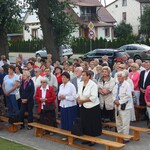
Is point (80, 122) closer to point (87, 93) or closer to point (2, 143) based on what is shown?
point (87, 93)

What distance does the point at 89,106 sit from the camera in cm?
949

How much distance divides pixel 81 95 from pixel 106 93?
1.44 m

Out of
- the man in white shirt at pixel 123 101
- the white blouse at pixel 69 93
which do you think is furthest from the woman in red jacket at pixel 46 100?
the man in white shirt at pixel 123 101

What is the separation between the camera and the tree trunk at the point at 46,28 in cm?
2041

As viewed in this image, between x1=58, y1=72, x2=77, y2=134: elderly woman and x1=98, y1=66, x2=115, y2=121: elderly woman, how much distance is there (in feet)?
3.60

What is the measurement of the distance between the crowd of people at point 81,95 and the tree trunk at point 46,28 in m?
7.37

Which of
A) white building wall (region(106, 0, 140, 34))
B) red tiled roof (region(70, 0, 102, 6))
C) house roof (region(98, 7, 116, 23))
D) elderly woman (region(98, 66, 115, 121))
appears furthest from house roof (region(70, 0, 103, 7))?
elderly woman (region(98, 66, 115, 121))

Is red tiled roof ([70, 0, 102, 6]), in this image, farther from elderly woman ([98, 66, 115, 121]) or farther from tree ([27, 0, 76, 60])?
elderly woman ([98, 66, 115, 121])

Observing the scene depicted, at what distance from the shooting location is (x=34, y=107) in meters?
12.5

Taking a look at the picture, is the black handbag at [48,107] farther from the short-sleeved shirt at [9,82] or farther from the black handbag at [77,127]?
the short-sleeved shirt at [9,82]

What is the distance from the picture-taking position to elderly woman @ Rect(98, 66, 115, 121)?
10836mm

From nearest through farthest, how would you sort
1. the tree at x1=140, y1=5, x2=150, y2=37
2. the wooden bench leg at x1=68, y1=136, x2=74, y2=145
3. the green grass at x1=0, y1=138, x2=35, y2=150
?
1. the green grass at x1=0, y1=138, x2=35, y2=150
2. the wooden bench leg at x1=68, y1=136, x2=74, y2=145
3. the tree at x1=140, y1=5, x2=150, y2=37

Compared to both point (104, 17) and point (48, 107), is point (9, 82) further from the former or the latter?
point (104, 17)

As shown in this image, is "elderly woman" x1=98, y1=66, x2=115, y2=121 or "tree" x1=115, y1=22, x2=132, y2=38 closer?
"elderly woman" x1=98, y1=66, x2=115, y2=121
